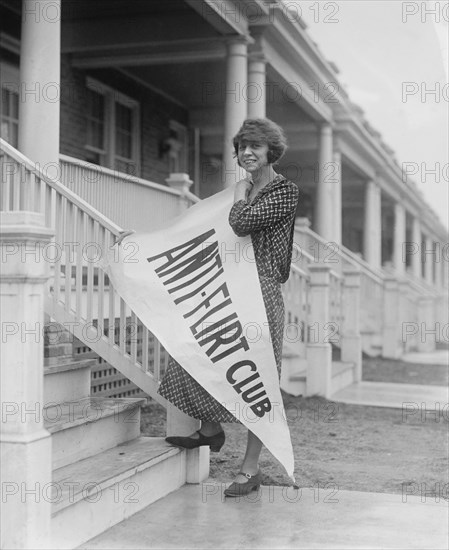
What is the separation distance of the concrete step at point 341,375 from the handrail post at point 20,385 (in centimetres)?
666

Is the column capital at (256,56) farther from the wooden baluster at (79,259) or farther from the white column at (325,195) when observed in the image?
the wooden baluster at (79,259)

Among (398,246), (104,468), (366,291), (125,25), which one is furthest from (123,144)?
(398,246)

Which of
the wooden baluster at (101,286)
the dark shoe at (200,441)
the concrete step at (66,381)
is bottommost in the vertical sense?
the dark shoe at (200,441)

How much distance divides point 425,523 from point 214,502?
1.15 metres

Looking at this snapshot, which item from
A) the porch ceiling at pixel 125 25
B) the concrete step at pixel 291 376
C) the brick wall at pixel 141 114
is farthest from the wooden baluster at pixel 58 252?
the brick wall at pixel 141 114

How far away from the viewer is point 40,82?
7152 mm

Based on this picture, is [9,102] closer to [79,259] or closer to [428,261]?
[79,259]

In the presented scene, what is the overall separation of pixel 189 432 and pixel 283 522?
97cm

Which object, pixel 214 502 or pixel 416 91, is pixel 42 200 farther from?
pixel 416 91

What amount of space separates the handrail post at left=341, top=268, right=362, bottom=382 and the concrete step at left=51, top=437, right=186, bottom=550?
6534 millimetres

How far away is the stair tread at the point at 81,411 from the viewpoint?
4.43 m

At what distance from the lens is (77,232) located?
5.37 metres

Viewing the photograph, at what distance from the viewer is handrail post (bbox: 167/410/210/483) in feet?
16.5

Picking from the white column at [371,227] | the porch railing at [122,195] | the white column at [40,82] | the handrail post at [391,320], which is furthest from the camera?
the white column at [371,227]
